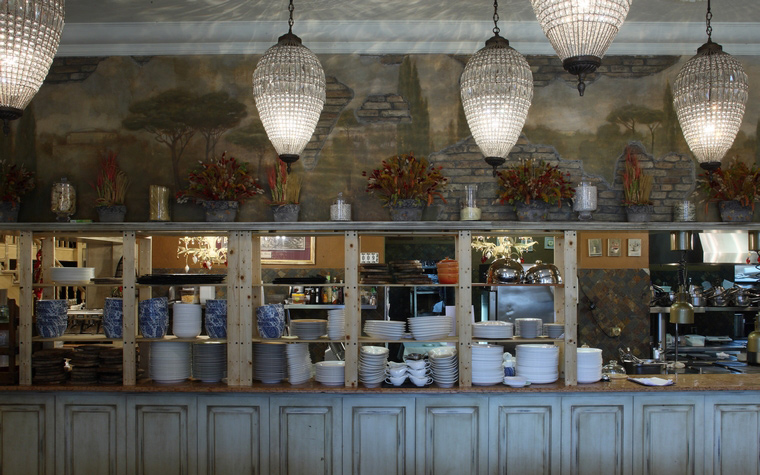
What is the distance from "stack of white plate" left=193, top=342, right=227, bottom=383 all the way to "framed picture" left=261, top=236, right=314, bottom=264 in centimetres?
472

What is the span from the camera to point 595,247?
8.91 metres

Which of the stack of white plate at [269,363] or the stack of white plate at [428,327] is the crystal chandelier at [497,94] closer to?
the stack of white plate at [428,327]

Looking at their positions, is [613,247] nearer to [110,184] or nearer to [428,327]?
[428,327]

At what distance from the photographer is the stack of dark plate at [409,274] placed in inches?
211

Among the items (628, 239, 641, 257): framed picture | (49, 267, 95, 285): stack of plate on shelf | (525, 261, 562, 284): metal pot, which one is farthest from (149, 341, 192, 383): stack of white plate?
(628, 239, 641, 257): framed picture

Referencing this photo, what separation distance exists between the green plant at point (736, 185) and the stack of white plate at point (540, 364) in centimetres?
210

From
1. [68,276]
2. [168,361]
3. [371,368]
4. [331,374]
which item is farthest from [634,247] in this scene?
[68,276]

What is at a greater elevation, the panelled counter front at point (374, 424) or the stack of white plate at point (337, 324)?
the stack of white plate at point (337, 324)

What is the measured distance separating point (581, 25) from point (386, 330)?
3.40m

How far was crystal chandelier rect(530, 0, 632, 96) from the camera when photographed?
2475 mm

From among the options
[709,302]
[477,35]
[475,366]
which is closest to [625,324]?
[709,302]

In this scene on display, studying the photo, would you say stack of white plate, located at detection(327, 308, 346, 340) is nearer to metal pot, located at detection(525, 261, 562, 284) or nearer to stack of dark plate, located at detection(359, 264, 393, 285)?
→ stack of dark plate, located at detection(359, 264, 393, 285)

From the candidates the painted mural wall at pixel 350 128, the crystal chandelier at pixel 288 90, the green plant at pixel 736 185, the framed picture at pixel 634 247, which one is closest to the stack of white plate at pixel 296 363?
the painted mural wall at pixel 350 128

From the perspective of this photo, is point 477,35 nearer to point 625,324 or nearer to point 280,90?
point 280,90
